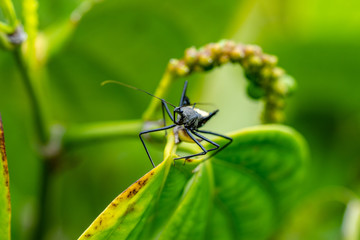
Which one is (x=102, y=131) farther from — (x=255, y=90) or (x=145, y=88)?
(x=145, y=88)

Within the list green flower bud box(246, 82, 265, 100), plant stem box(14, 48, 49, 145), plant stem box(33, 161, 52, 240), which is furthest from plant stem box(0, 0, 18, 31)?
green flower bud box(246, 82, 265, 100)

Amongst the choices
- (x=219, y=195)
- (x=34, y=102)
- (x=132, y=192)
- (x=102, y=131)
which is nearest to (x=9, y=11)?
(x=34, y=102)

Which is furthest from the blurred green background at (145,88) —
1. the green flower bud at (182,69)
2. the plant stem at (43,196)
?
the green flower bud at (182,69)

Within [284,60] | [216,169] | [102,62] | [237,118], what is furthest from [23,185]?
[284,60]

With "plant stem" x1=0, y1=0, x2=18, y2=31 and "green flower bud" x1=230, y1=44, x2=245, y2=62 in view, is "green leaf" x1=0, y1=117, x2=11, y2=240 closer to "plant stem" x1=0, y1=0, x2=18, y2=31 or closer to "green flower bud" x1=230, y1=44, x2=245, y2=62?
"plant stem" x1=0, y1=0, x2=18, y2=31

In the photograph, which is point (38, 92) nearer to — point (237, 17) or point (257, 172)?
point (257, 172)

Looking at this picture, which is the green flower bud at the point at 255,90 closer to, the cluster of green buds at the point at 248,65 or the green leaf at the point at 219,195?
the cluster of green buds at the point at 248,65
